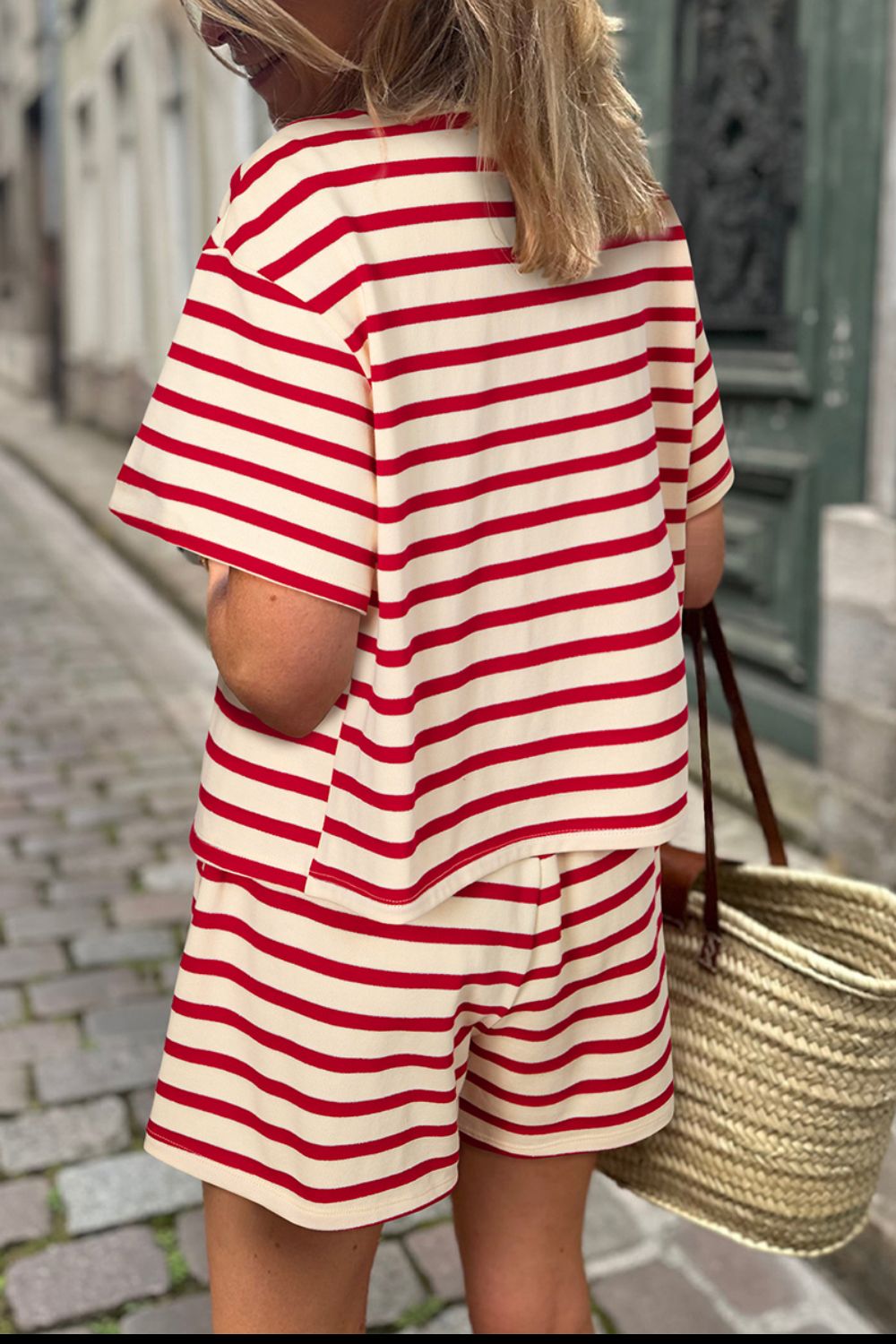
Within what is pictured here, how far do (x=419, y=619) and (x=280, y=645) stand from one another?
129 millimetres

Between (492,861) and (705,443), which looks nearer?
(492,861)

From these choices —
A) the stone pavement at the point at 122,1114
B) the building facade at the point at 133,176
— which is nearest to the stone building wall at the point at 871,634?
the stone pavement at the point at 122,1114

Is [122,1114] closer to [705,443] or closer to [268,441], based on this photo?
[705,443]

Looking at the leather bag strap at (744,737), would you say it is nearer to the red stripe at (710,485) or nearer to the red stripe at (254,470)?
the red stripe at (710,485)

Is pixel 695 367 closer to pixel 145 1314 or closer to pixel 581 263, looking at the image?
pixel 581 263

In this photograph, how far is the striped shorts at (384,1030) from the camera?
1.28 metres

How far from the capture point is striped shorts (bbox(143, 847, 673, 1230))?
1.28 m

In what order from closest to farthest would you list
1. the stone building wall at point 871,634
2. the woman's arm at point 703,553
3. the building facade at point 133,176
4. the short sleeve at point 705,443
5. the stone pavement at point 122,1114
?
the short sleeve at point 705,443 → the woman's arm at point 703,553 → the stone pavement at point 122,1114 → the stone building wall at point 871,634 → the building facade at point 133,176

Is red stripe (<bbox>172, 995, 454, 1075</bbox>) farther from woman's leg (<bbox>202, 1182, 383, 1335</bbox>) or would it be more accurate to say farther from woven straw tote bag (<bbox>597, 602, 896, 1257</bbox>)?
woven straw tote bag (<bbox>597, 602, 896, 1257</bbox>)

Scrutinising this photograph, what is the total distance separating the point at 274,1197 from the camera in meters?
1.32

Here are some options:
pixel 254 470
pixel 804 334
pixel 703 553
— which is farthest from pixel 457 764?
pixel 804 334

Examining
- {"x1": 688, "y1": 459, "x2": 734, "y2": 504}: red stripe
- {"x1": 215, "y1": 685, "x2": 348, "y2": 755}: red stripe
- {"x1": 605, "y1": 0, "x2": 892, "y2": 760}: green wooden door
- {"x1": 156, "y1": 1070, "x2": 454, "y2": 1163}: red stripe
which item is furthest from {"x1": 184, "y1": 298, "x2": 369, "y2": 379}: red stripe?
{"x1": 605, "y1": 0, "x2": 892, "y2": 760}: green wooden door

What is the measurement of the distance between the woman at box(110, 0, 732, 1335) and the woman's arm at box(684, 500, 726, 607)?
0.26ft

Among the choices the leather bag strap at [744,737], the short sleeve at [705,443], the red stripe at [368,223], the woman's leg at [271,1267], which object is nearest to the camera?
the red stripe at [368,223]
